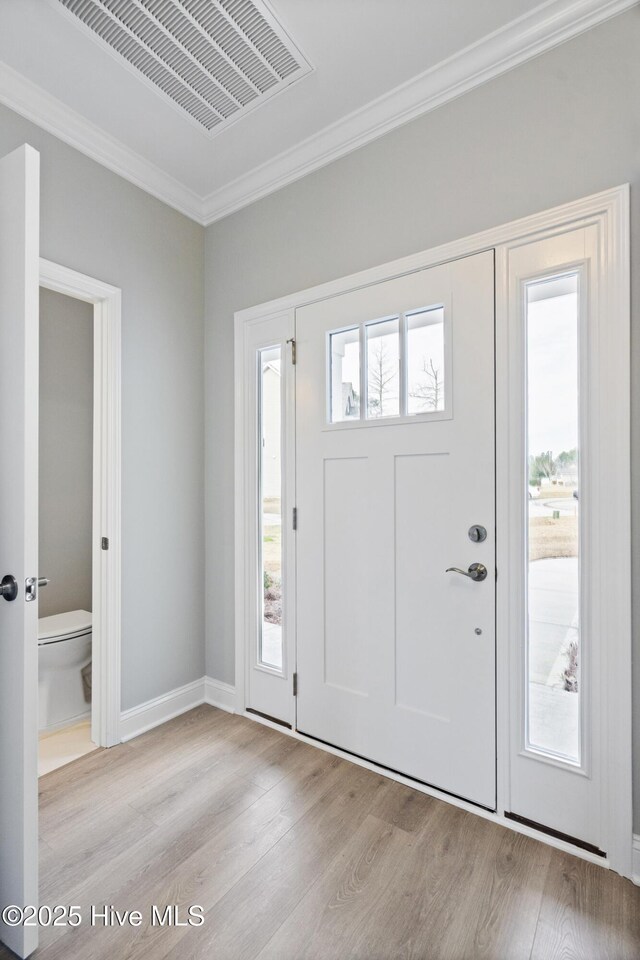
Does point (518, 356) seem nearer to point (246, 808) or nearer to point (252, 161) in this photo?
point (252, 161)

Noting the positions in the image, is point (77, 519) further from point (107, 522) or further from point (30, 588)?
point (30, 588)

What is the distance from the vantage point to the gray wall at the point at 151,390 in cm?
214

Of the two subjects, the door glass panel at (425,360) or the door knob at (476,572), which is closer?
the door knob at (476,572)

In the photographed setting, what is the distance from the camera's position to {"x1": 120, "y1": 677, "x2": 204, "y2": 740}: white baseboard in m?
2.29

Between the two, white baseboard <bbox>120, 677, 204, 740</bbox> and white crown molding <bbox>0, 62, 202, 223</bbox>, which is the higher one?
white crown molding <bbox>0, 62, 202, 223</bbox>

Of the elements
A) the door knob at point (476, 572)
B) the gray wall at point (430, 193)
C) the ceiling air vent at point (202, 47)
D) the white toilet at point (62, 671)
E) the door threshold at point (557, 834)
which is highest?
the ceiling air vent at point (202, 47)

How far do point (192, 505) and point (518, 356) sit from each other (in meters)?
1.78

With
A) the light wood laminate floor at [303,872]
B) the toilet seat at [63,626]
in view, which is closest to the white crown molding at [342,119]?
the toilet seat at [63,626]

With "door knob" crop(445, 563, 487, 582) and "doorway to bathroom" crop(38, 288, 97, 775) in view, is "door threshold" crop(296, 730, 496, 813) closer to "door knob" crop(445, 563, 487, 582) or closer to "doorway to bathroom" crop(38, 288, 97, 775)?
"door knob" crop(445, 563, 487, 582)

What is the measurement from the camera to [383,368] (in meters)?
2.01

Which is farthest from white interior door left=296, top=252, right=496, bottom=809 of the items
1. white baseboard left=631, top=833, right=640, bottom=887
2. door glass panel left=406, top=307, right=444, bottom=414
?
white baseboard left=631, top=833, right=640, bottom=887

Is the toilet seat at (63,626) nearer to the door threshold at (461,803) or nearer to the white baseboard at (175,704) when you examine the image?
the white baseboard at (175,704)

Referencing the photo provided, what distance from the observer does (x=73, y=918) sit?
4.42 feet

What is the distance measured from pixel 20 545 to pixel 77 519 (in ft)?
6.72
